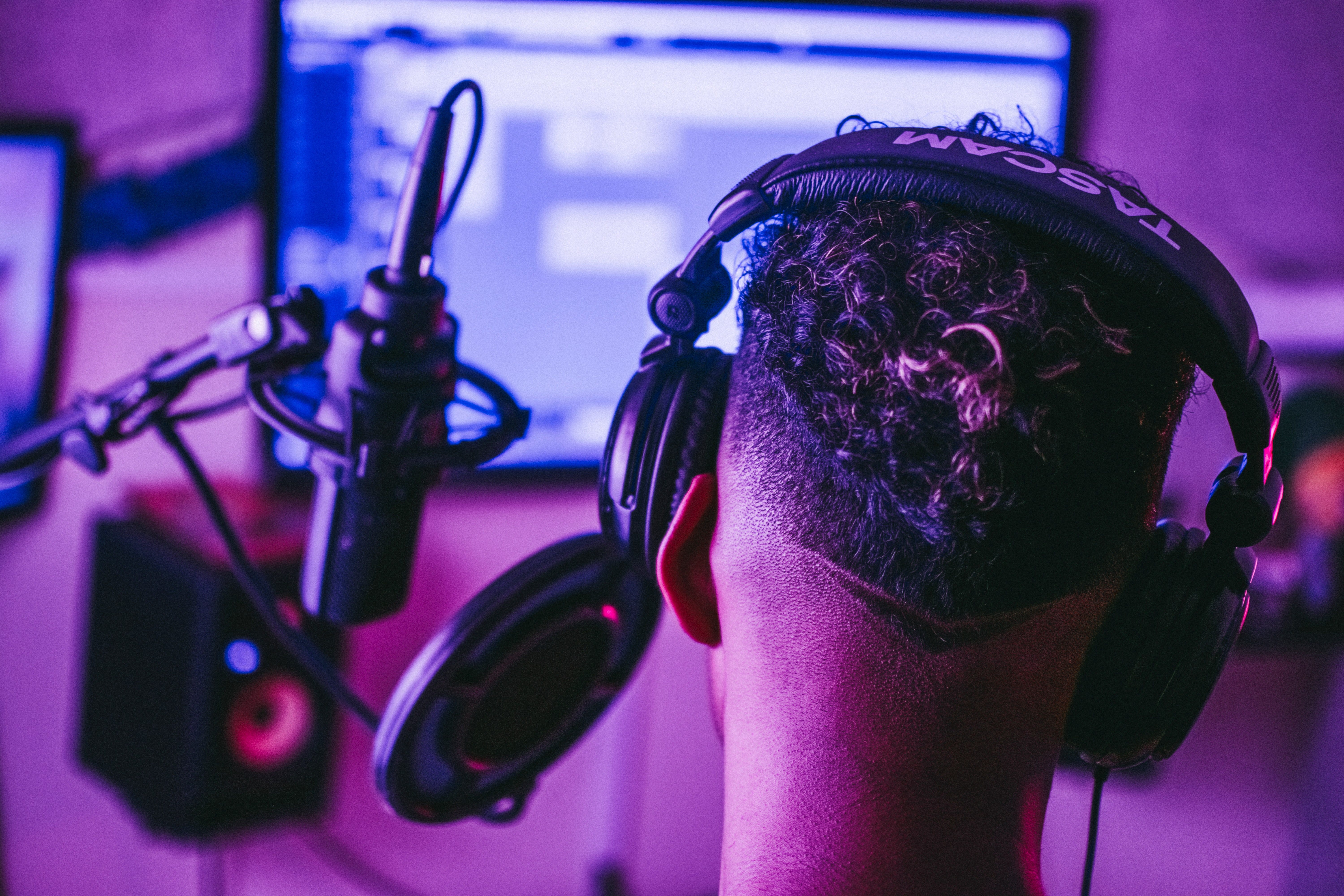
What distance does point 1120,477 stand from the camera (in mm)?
552

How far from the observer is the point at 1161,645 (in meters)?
0.58

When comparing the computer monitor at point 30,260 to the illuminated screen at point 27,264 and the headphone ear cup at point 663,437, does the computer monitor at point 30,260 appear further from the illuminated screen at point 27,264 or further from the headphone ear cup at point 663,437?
the headphone ear cup at point 663,437

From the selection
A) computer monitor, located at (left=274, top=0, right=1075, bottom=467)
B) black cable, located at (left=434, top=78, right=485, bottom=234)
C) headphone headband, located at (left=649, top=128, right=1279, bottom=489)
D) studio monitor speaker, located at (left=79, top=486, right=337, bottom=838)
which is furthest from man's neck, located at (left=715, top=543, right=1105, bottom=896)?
computer monitor, located at (left=274, top=0, right=1075, bottom=467)

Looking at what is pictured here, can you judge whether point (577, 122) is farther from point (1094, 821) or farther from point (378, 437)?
point (1094, 821)

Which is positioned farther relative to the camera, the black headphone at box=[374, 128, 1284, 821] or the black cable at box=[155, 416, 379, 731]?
the black cable at box=[155, 416, 379, 731]

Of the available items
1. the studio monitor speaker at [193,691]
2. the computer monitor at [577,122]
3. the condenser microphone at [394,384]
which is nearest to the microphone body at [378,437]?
the condenser microphone at [394,384]

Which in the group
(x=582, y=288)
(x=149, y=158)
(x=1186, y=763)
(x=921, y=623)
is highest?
(x=149, y=158)

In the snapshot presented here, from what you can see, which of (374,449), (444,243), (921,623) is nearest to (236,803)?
(444,243)

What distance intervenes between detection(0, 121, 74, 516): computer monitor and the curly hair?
114 cm

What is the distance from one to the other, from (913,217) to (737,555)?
0.69 ft

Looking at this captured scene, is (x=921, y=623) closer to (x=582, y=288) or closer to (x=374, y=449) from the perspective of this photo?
(x=374, y=449)

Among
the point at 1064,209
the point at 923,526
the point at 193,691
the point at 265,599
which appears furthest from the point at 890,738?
the point at 193,691

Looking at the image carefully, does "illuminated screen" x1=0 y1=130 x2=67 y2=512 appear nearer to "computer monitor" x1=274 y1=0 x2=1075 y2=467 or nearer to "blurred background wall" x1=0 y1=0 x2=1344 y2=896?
"blurred background wall" x1=0 y1=0 x2=1344 y2=896

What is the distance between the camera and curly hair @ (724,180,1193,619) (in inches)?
20.2
